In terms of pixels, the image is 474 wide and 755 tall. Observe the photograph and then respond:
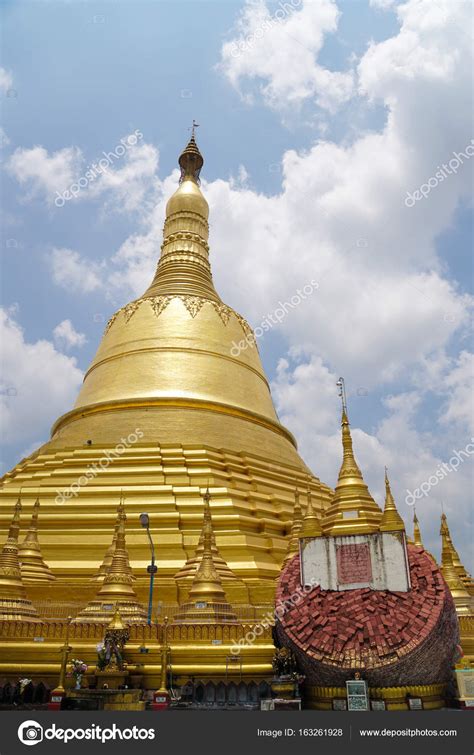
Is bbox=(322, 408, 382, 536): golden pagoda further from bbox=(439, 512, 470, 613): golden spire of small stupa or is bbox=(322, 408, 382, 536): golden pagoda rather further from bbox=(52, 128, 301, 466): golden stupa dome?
bbox=(52, 128, 301, 466): golden stupa dome

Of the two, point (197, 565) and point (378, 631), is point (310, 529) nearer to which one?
point (378, 631)

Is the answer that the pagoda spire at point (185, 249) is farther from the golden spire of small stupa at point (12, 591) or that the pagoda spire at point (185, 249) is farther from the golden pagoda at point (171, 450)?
the golden spire of small stupa at point (12, 591)

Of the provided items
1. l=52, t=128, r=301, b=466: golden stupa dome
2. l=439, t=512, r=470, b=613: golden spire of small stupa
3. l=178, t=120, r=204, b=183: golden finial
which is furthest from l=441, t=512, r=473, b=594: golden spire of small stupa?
l=178, t=120, r=204, b=183: golden finial

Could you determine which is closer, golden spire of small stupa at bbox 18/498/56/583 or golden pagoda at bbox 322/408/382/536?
golden pagoda at bbox 322/408/382/536

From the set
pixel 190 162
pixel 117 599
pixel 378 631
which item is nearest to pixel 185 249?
pixel 190 162

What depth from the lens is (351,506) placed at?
1175 cm

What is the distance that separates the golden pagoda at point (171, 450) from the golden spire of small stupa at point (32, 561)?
400 mm

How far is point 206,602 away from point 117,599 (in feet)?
6.68

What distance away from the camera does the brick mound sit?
8.49m

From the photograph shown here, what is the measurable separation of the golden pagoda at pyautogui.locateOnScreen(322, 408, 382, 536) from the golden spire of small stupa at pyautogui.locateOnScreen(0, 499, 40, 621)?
6.79 m

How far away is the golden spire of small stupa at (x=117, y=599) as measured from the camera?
11.7m

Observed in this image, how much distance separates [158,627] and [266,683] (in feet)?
7.83

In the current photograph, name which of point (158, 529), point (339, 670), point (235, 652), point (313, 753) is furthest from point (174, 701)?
point (158, 529)

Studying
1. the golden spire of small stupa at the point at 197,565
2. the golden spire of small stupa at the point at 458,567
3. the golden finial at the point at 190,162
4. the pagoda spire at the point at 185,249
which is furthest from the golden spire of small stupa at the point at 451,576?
the golden finial at the point at 190,162
